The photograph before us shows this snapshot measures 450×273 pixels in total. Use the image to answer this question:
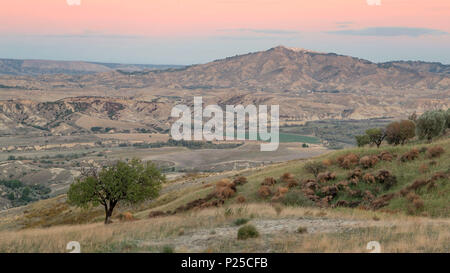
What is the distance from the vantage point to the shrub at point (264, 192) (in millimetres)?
27906

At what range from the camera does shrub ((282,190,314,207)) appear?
81.7ft

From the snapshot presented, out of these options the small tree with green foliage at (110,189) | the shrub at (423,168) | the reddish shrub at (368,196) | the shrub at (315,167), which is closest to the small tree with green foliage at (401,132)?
the shrub at (315,167)

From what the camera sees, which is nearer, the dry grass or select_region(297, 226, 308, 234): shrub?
the dry grass

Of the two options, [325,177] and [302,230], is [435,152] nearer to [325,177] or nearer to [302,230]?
[325,177]

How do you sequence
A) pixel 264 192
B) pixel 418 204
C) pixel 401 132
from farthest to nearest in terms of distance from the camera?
pixel 401 132, pixel 264 192, pixel 418 204

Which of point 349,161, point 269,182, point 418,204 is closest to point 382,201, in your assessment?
point 418,204

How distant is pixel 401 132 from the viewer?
4456 cm

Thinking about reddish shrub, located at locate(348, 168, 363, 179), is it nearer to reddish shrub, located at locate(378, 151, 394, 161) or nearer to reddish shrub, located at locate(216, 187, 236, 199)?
reddish shrub, located at locate(378, 151, 394, 161)

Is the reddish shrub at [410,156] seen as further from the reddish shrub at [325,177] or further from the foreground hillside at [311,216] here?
the reddish shrub at [325,177]

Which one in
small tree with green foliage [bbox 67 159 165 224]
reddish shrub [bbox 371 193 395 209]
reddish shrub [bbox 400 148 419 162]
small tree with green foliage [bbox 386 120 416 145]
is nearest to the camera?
reddish shrub [bbox 371 193 395 209]

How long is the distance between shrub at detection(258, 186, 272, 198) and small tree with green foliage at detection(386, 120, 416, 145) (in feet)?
75.5

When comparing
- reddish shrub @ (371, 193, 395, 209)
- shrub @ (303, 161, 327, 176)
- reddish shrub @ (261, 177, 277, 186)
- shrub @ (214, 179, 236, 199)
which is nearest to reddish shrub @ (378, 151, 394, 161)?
shrub @ (303, 161, 327, 176)

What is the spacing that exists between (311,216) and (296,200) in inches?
251
